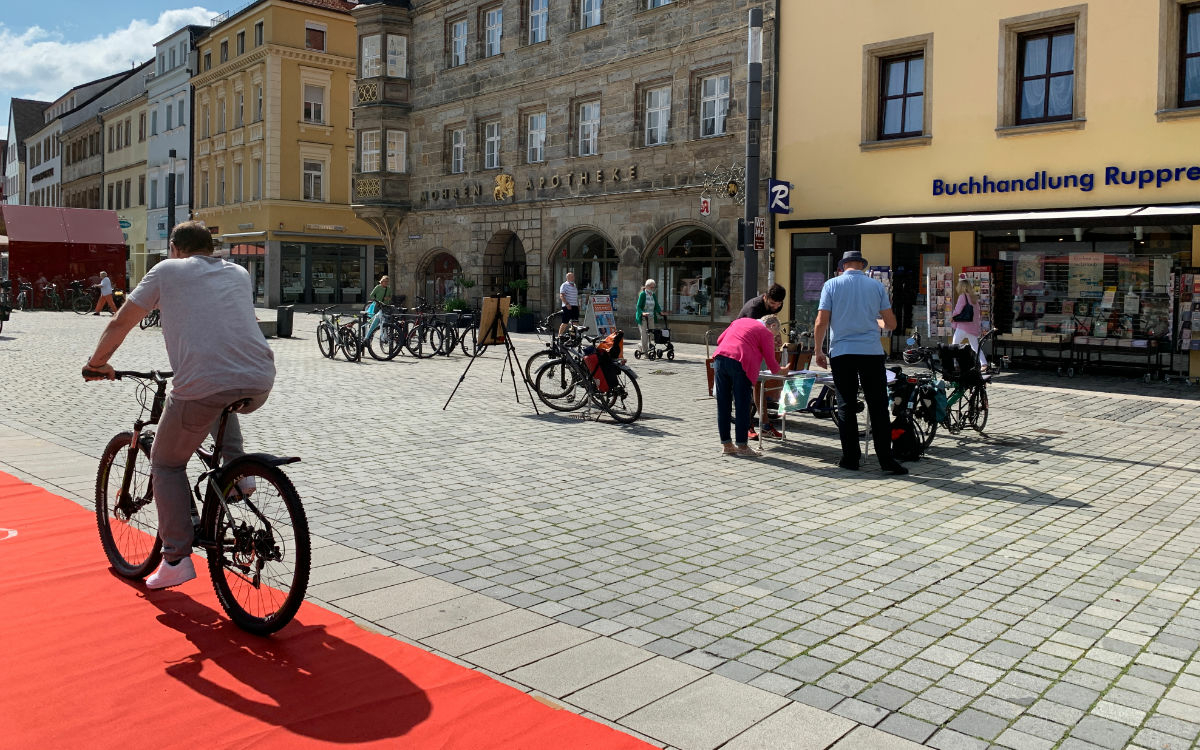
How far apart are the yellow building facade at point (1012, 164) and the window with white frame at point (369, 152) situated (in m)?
16.4

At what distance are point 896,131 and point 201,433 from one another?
60.2ft

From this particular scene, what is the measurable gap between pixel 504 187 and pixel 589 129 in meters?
3.76

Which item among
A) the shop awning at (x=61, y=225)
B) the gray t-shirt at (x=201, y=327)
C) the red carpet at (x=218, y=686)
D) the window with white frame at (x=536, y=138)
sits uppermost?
the window with white frame at (x=536, y=138)

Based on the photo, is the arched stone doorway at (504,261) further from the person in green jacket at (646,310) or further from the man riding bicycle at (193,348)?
the man riding bicycle at (193,348)

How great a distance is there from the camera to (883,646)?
4.44 meters

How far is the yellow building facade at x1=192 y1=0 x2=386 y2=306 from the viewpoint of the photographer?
4544cm

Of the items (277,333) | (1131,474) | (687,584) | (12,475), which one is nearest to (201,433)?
(687,584)

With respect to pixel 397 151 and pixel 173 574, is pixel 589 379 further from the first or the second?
pixel 397 151

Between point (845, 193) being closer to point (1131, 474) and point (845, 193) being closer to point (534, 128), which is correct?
point (534, 128)

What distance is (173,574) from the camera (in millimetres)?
4773

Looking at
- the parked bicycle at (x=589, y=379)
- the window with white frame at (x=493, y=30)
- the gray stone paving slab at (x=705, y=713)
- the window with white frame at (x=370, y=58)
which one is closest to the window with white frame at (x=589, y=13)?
the window with white frame at (x=493, y=30)

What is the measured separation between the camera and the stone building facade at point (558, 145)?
24516 millimetres

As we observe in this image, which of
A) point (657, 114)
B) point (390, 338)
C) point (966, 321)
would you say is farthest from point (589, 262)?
point (966, 321)

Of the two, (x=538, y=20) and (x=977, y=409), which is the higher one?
(x=538, y=20)
